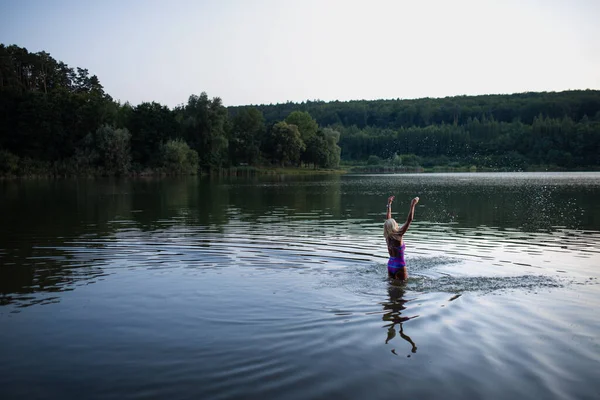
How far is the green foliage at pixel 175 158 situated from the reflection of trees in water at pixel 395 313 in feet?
324

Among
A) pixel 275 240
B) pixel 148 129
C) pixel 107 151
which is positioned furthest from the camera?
pixel 148 129

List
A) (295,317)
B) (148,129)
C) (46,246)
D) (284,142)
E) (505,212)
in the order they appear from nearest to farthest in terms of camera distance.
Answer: (295,317) < (46,246) < (505,212) < (148,129) < (284,142)

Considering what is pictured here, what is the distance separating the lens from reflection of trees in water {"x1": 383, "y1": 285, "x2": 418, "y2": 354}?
8.77 meters

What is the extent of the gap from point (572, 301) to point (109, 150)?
9763 cm

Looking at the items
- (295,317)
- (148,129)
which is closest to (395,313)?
(295,317)

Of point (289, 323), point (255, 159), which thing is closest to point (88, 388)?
point (289, 323)

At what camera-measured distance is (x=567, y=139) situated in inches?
6772

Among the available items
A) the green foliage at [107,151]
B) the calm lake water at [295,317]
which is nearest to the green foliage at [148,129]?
the green foliage at [107,151]

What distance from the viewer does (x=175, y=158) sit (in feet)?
349

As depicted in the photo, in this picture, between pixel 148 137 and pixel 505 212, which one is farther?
pixel 148 137

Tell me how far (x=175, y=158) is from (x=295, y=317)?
100672 mm

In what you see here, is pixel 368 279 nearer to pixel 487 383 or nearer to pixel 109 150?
pixel 487 383

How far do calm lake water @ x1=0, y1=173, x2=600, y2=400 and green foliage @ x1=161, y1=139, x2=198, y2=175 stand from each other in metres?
86.4

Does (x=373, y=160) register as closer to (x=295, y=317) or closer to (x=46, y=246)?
(x=46, y=246)
